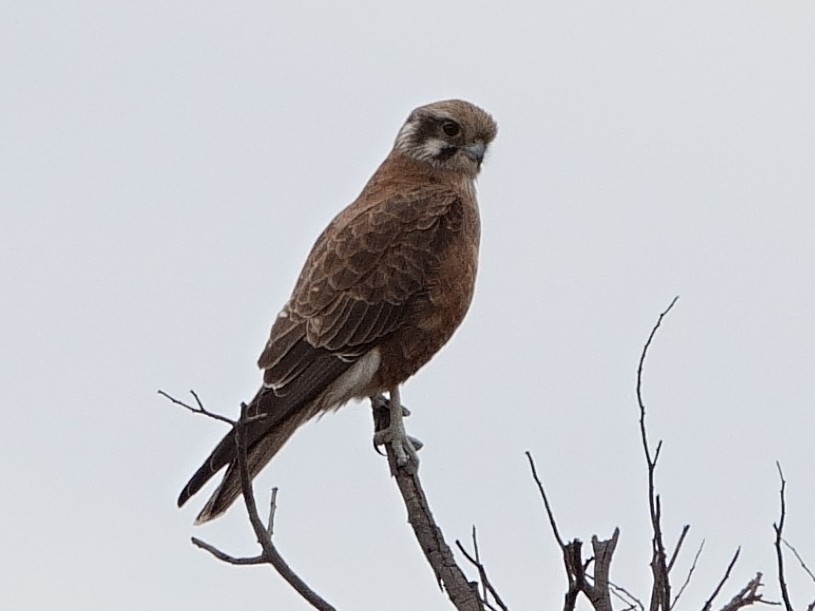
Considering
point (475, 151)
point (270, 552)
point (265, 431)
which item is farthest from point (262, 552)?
point (475, 151)

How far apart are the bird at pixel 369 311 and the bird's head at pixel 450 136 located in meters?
0.35

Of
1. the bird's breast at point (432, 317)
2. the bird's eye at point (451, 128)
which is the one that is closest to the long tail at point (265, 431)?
the bird's breast at point (432, 317)

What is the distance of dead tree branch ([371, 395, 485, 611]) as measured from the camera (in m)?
4.12

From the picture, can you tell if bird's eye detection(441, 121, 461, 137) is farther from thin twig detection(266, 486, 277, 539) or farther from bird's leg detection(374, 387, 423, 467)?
thin twig detection(266, 486, 277, 539)

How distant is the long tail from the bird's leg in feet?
0.79

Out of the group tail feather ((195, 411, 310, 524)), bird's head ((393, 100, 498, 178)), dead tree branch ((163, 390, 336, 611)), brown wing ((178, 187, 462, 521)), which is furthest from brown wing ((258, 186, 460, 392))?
dead tree branch ((163, 390, 336, 611))

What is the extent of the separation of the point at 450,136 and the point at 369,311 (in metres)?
1.20

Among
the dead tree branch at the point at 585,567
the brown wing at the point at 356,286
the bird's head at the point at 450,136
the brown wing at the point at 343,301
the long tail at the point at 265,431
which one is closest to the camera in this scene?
the dead tree branch at the point at 585,567

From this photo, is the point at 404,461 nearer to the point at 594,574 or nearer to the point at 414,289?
the point at 414,289

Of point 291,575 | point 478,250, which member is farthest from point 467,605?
point 478,250

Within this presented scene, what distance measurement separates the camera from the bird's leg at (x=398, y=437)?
5114 millimetres

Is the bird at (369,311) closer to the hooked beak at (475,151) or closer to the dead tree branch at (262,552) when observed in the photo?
the hooked beak at (475,151)

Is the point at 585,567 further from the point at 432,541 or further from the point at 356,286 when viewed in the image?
the point at 356,286

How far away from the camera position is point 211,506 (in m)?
5.10
